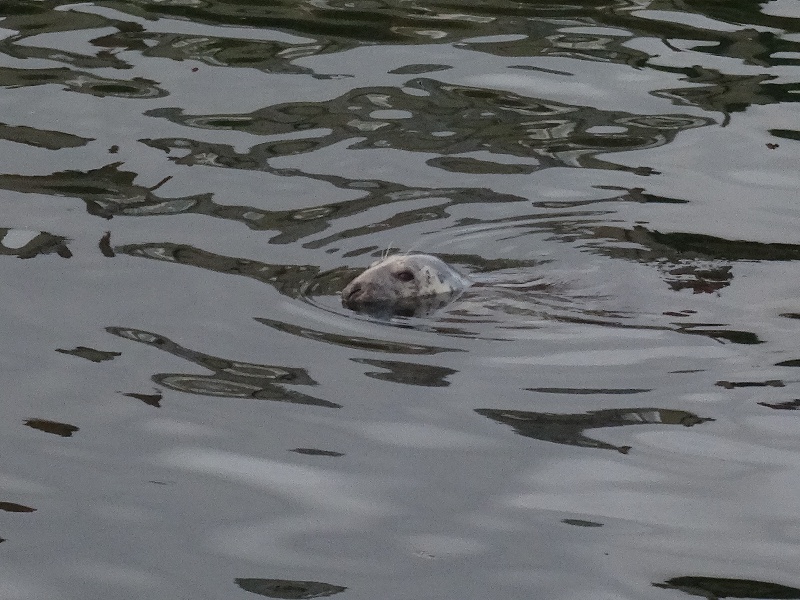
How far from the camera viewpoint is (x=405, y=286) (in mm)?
8445

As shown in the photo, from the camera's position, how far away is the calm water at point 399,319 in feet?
18.5

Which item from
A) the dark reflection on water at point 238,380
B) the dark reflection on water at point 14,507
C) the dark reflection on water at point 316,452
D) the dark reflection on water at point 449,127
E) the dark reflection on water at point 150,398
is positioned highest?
the dark reflection on water at point 449,127

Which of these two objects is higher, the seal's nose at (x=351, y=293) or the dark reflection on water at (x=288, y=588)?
the seal's nose at (x=351, y=293)

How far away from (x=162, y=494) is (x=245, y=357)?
144cm

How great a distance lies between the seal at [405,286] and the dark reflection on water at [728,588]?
3.20 meters

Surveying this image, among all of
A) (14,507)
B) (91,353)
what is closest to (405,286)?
(91,353)

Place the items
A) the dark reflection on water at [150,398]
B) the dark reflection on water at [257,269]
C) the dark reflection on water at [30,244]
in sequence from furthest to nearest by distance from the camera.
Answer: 1. the dark reflection on water at [30,244]
2. the dark reflection on water at [257,269]
3. the dark reflection on water at [150,398]

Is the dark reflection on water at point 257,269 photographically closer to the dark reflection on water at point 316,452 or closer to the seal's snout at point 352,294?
the seal's snout at point 352,294

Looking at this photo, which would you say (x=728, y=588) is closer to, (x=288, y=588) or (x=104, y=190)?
(x=288, y=588)

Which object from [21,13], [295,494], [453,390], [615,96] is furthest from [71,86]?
[295,494]

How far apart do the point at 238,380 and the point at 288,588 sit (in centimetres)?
190

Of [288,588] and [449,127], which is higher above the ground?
[449,127]

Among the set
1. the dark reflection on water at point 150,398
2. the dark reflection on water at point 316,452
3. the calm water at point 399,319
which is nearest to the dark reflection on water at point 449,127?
the calm water at point 399,319

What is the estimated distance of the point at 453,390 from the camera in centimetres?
700
